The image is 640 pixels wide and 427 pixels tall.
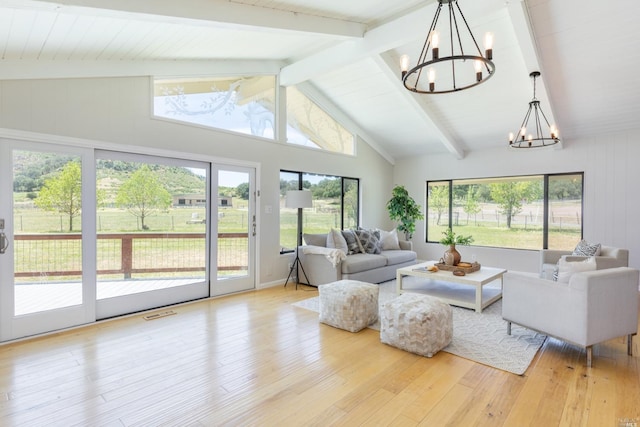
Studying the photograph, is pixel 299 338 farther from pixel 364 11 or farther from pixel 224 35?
pixel 364 11

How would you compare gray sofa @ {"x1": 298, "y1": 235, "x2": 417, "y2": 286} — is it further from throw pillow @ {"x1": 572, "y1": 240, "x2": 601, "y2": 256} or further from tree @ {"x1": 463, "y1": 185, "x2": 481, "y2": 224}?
throw pillow @ {"x1": 572, "y1": 240, "x2": 601, "y2": 256}

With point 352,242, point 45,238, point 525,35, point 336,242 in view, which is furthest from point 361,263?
point 45,238

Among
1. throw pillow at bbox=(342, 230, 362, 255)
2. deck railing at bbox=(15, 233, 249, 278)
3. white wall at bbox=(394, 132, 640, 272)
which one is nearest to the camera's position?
deck railing at bbox=(15, 233, 249, 278)

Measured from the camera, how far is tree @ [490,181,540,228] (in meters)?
6.48

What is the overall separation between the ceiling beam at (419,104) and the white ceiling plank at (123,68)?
191cm

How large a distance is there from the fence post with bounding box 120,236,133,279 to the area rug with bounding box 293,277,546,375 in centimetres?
238

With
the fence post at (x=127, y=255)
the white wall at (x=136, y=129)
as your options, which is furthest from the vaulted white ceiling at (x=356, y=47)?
the fence post at (x=127, y=255)

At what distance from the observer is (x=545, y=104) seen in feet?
16.3

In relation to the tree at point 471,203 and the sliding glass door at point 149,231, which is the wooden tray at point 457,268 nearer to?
the tree at point 471,203

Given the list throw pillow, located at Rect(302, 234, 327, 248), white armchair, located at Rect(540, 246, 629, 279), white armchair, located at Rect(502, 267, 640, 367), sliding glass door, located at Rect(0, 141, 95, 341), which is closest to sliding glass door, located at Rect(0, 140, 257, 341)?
sliding glass door, located at Rect(0, 141, 95, 341)


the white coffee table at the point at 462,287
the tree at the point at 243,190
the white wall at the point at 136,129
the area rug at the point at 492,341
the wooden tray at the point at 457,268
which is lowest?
the area rug at the point at 492,341

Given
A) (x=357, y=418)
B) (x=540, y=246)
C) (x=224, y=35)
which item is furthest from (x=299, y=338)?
(x=540, y=246)

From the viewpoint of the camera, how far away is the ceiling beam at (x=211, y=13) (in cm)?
244

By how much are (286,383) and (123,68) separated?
3.89 m
